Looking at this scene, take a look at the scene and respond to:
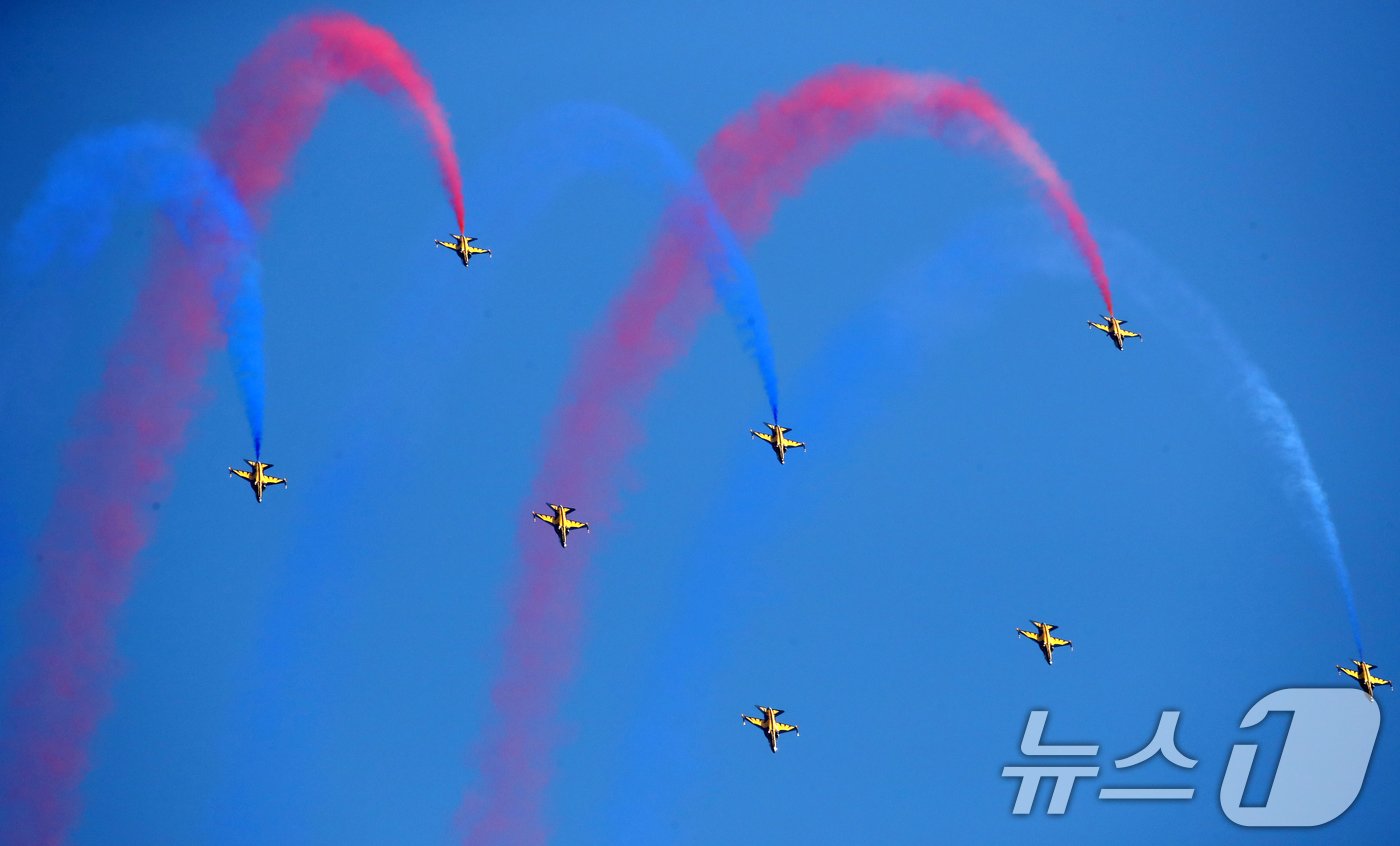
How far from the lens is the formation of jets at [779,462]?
158ft

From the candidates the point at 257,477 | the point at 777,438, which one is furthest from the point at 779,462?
the point at 257,477

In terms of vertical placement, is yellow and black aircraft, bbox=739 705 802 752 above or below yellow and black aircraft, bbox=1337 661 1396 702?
below

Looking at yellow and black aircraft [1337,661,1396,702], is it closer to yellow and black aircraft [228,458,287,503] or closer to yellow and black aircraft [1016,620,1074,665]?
yellow and black aircraft [1016,620,1074,665]

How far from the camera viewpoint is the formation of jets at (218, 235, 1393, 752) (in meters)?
48.1

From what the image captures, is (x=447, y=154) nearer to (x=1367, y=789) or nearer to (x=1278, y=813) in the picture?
(x=1278, y=813)

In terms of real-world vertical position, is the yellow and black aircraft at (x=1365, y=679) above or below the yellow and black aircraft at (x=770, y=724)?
above

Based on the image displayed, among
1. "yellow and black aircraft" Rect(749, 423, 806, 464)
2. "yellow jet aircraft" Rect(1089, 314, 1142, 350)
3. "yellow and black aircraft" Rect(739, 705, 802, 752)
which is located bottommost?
"yellow and black aircraft" Rect(739, 705, 802, 752)

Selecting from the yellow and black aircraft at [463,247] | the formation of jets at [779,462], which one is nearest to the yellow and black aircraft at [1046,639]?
the formation of jets at [779,462]

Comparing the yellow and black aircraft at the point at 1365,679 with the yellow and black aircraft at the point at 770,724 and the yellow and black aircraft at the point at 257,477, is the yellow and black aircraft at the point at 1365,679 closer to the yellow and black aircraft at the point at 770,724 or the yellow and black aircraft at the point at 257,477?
the yellow and black aircraft at the point at 770,724

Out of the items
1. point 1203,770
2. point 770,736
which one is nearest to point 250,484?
point 770,736

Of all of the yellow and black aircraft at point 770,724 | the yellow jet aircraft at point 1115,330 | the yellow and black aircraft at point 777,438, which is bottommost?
the yellow and black aircraft at point 770,724

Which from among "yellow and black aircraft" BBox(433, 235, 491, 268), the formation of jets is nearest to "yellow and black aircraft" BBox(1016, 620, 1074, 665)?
the formation of jets

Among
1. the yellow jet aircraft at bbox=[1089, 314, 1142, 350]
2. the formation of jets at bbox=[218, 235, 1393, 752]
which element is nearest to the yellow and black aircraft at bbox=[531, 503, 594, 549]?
the formation of jets at bbox=[218, 235, 1393, 752]

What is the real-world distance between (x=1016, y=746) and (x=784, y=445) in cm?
1131
